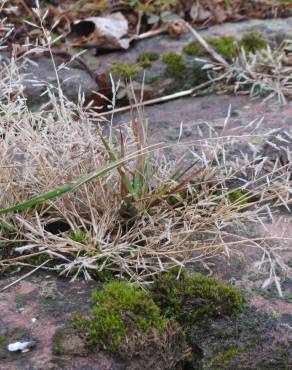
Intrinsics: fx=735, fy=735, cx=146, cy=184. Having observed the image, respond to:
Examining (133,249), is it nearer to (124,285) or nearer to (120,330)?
(124,285)

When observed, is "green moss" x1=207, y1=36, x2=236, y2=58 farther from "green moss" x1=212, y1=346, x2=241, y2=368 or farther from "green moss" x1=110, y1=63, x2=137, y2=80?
"green moss" x1=212, y1=346, x2=241, y2=368

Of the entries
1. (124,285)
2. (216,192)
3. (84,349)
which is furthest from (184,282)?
(216,192)

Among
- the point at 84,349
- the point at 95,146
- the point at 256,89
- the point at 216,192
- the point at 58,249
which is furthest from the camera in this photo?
the point at 256,89

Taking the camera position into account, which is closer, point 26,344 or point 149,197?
point 26,344

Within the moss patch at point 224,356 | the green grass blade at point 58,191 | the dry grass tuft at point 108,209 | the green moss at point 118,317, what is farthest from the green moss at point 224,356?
the green grass blade at point 58,191

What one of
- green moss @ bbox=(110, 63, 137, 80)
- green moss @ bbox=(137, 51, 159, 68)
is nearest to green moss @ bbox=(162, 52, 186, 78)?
green moss @ bbox=(137, 51, 159, 68)

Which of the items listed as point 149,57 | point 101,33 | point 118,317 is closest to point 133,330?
point 118,317
